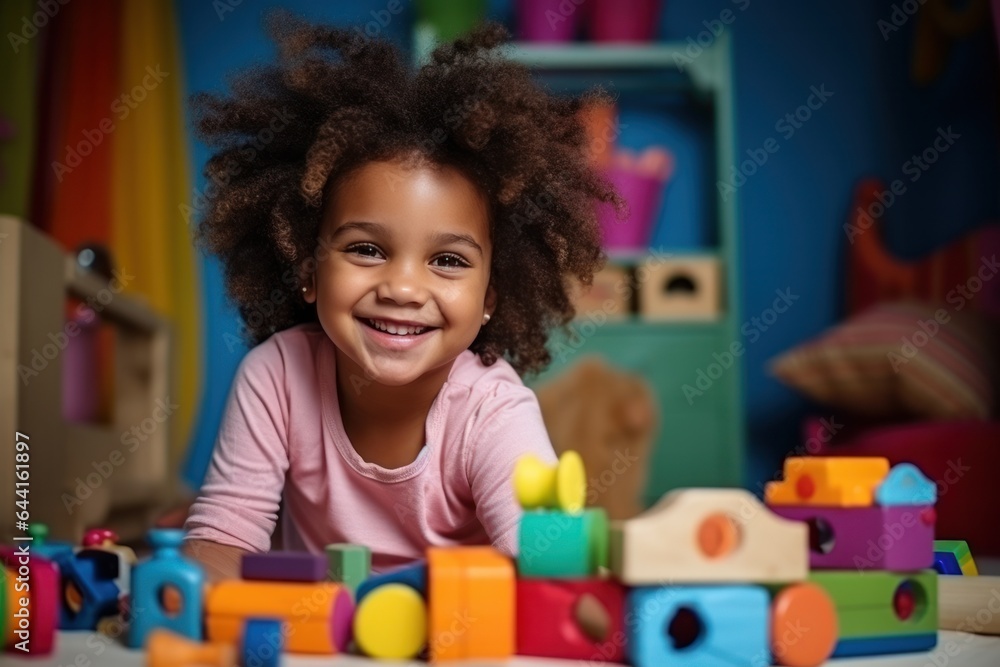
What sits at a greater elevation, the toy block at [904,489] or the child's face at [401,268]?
the child's face at [401,268]

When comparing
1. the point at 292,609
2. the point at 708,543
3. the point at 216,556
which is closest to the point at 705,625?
the point at 708,543

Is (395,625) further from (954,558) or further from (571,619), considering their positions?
(954,558)

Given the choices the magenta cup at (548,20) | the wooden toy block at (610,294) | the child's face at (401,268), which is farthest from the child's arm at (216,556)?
the magenta cup at (548,20)

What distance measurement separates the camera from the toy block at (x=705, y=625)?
0.68 metres

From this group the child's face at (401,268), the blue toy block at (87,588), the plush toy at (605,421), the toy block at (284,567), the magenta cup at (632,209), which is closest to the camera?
the toy block at (284,567)

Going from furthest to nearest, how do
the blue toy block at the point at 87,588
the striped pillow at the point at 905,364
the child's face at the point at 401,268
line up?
1. the striped pillow at the point at 905,364
2. the child's face at the point at 401,268
3. the blue toy block at the point at 87,588

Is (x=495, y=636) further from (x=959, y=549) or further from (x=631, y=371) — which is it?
(x=631, y=371)

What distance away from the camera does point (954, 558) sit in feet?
3.33

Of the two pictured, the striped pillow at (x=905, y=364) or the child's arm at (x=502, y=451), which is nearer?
the child's arm at (x=502, y=451)

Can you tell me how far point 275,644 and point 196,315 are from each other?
2.34 metres

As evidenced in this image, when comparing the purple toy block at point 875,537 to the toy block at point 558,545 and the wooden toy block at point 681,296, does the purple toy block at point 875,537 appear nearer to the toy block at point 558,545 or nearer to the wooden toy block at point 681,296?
the toy block at point 558,545

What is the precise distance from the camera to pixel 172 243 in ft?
9.29

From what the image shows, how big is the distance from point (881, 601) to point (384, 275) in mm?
492

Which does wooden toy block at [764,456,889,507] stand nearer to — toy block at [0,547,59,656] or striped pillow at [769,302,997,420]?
toy block at [0,547,59,656]
